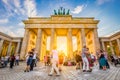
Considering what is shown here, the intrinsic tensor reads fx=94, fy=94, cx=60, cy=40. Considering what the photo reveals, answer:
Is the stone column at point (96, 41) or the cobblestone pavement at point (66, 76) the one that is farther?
the stone column at point (96, 41)

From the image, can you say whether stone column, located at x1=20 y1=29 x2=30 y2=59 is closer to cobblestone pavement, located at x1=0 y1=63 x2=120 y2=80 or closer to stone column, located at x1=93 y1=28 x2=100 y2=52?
stone column, located at x1=93 y1=28 x2=100 y2=52

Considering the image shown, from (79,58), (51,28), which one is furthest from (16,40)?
(79,58)

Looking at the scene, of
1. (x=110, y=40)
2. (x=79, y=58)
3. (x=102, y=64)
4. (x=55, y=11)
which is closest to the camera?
(x=102, y=64)

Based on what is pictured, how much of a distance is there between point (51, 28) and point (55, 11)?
7.65 metres

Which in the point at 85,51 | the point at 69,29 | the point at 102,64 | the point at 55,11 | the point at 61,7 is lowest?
the point at 102,64

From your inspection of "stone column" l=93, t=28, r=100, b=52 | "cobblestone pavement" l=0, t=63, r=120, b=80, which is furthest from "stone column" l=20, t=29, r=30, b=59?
"cobblestone pavement" l=0, t=63, r=120, b=80

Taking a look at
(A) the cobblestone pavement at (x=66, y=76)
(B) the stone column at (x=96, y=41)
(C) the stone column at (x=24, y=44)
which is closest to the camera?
(A) the cobblestone pavement at (x=66, y=76)

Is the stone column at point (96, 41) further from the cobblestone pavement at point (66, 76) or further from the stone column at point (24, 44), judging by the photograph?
the cobblestone pavement at point (66, 76)

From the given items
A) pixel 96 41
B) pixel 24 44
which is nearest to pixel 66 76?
pixel 96 41

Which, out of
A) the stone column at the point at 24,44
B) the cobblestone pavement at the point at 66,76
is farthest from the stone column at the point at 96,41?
the cobblestone pavement at the point at 66,76

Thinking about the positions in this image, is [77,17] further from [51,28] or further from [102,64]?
[102,64]

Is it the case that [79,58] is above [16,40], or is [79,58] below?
below

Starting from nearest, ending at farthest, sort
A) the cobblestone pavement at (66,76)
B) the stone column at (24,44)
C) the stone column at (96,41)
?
the cobblestone pavement at (66,76), the stone column at (24,44), the stone column at (96,41)

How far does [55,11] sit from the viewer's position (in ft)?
116
